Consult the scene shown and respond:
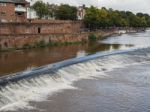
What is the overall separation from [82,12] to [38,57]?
53149 millimetres

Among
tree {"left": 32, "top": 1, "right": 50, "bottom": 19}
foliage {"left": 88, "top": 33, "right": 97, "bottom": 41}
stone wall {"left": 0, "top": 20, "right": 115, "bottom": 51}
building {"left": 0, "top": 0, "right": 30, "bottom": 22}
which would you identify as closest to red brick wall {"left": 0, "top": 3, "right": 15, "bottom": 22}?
building {"left": 0, "top": 0, "right": 30, "bottom": 22}

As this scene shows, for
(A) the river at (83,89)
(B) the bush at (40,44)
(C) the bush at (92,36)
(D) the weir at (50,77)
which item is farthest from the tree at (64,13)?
(A) the river at (83,89)

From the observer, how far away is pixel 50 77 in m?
21.4

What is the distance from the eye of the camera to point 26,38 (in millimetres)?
40250

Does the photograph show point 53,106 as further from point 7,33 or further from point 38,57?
point 7,33

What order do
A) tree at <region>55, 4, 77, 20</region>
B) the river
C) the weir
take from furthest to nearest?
tree at <region>55, 4, 77, 20</region>, the weir, the river

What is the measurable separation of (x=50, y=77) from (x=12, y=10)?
100 ft

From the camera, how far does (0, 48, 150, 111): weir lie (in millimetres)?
17781

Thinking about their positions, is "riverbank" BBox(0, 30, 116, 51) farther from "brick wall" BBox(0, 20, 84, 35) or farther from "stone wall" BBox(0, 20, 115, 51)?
"brick wall" BBox(0, 20, 84, 35)

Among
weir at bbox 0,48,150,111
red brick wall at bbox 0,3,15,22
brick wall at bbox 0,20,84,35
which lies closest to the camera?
weir at bbox 0,48,150,111

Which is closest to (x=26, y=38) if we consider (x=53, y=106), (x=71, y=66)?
(x=71, y=66)

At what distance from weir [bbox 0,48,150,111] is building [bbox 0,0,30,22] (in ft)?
70.3

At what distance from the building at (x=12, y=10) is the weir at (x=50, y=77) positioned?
21417 millimetres

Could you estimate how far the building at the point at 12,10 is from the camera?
159 ft
